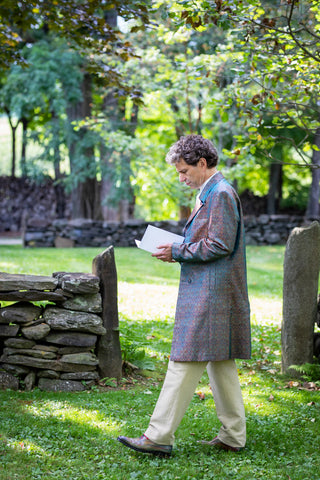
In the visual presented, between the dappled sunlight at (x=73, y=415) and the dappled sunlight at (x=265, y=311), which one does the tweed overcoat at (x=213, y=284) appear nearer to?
the dappled sunlight at (x=73, y=415)

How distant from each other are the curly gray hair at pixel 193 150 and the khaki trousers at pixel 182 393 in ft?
4.34

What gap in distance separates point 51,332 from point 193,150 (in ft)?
8.30

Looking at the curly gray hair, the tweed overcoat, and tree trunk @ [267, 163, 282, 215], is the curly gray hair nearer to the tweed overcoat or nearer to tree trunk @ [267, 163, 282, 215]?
the tweed overcoat

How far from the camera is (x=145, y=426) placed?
442 centimetres

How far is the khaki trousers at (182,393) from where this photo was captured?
358 centimetres

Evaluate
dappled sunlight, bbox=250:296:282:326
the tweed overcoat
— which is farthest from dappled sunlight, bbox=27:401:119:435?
dappled sunlight, bbox=250:296:282:326

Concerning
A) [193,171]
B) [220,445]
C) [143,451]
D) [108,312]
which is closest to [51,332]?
[108,312]

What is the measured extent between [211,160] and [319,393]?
2.91m

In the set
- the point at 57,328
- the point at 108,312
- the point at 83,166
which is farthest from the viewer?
the point at 83,166

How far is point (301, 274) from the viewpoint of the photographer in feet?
18.9

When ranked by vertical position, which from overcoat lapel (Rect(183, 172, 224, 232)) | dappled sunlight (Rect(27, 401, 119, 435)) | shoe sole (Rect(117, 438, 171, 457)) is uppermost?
overcoat lapel (Rect(183, 172, 224, 232))

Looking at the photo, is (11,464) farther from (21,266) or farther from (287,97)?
(21,266)

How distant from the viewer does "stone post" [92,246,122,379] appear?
17.7 ft

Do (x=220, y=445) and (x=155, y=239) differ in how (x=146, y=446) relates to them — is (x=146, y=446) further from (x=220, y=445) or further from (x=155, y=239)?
(x=155, y=239)
